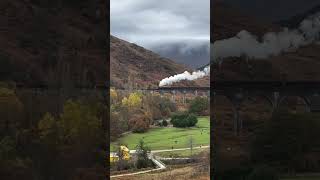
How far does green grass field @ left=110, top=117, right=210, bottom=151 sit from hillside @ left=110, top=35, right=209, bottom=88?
2933 cm

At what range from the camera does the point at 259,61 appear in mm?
8461

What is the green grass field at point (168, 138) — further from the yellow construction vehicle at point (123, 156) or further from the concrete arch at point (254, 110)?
the concrete arch at point (254, 110)

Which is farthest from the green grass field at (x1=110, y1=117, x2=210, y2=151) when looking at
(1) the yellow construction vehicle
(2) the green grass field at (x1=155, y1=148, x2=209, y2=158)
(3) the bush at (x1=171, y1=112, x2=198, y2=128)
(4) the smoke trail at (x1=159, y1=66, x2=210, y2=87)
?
(4) the smoke trail at (x1=159, y1=66, x2=210, y2=87)

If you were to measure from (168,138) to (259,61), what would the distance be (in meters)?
24.7

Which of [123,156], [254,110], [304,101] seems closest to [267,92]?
[254,110]

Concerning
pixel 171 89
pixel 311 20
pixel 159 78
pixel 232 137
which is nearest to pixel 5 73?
pixel 232 137

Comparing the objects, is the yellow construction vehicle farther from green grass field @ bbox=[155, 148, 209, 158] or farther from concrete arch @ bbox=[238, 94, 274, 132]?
concrete arch @ bbox=[238, 94, 274, 132]

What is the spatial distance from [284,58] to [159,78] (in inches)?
2811

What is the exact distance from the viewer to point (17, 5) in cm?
850

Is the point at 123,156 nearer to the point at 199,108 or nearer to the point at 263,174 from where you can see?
the point at 263,174

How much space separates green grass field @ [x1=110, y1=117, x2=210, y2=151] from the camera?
29.5m

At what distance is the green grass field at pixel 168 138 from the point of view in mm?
29484

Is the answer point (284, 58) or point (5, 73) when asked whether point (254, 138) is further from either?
point (5, 73)

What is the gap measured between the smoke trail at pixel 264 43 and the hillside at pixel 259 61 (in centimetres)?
8
